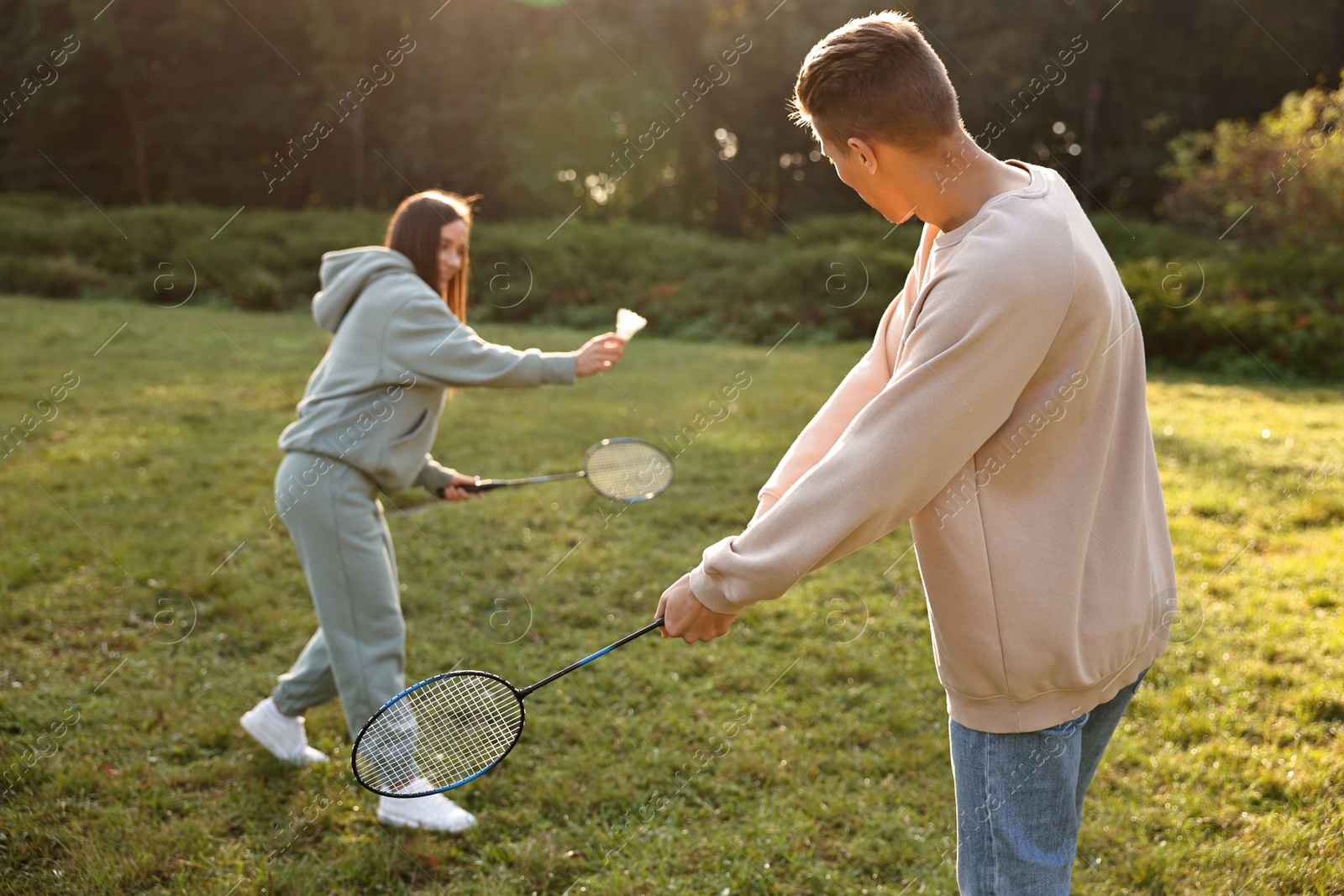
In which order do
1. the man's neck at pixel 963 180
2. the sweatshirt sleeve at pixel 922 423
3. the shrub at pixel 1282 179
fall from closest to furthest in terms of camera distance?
the sweatshirt sleeve at pixel 922 423 < the man's neck at pixel 963 180 < the shrub at pixel 1282 179

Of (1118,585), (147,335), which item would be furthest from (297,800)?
(147,335)

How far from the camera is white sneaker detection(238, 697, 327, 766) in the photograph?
4.02 m

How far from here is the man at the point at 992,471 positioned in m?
1.75

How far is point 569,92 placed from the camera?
2531 centimetres

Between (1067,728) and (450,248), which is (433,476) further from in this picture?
(1067,728)

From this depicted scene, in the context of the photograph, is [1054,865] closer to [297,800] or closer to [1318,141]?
[297,800]

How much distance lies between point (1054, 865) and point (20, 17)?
107 feet

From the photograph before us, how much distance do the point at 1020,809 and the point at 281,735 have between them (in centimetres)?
314

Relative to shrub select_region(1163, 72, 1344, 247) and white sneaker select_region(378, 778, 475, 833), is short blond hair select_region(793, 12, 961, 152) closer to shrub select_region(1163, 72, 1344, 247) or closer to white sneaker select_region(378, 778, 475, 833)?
white sneaker select_region(378, 778, 475, 833)

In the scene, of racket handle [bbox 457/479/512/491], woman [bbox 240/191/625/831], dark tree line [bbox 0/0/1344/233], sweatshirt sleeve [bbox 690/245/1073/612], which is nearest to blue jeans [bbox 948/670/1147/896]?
sweatshirt sleeve [bbox 690/245/1073/612]

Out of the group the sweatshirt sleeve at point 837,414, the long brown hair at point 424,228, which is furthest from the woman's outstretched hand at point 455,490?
the sweatshirt sleeve at point 837,414

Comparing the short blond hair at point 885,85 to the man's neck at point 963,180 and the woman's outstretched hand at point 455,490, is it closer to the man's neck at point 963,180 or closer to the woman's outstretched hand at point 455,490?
the man's neck at point 963,180

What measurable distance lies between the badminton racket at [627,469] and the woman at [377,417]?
852 mm

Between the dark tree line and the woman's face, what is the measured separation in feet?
69.9
